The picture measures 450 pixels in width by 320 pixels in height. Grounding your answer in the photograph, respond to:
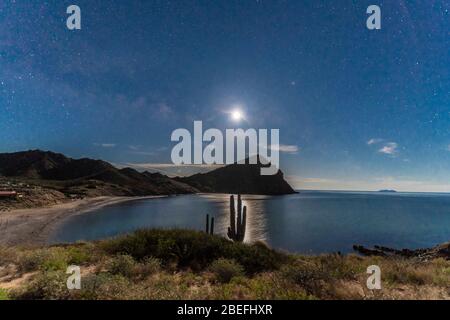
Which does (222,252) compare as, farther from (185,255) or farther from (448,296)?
(448,296)

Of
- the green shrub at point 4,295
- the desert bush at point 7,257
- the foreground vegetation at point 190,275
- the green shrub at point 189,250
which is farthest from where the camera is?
the green shrub at point 189,250

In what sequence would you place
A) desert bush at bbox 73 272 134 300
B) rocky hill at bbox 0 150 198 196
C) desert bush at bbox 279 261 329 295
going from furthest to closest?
rocky hill at bbox 0 150 198 196 < desert bush at bbox 279 261 329 295 < desert bush at bbox 73 272 134 300

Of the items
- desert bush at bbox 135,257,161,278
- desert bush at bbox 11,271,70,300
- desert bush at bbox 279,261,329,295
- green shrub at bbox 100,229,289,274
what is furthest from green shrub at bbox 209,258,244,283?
desert bush at bbox 11,271,70,300

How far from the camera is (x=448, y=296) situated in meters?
6.13

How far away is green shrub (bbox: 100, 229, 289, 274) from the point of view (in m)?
9.32

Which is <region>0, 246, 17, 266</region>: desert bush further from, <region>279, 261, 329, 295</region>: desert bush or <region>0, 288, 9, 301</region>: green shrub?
<region>279, 261, 329, 295</region>: desert bush

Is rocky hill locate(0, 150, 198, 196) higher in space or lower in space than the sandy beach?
higher

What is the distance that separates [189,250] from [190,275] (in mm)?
2368

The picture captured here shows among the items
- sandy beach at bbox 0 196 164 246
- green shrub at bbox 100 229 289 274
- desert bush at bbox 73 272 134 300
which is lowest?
sandy beach at bbox 0 196 164 246

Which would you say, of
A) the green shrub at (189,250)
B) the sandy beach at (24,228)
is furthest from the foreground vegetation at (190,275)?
the sandy beach at (24,228)

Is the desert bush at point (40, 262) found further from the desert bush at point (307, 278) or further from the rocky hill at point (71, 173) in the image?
the rocky hill at point (71, 173)

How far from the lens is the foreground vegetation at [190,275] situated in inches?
224

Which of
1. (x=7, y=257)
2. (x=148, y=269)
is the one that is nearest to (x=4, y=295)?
(x=148, y=269)
